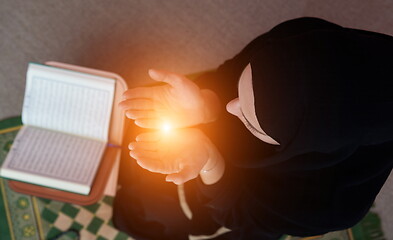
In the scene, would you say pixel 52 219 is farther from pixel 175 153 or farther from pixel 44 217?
pixel 175 153

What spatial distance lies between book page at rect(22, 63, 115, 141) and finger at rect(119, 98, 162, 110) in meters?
0.19

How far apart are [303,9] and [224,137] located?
39.5 inches

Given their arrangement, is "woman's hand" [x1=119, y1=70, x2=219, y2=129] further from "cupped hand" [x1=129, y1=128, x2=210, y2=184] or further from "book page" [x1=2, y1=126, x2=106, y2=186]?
"book page" [x1=2, y1=126, x2=106, y2=186]

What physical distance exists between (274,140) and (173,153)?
10.4 inches

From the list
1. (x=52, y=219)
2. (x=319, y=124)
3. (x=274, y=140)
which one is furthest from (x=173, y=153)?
(x=52, y=219)

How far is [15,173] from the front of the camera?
86cm

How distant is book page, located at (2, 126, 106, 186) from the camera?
876mm

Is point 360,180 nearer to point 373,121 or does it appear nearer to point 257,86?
point 373,121

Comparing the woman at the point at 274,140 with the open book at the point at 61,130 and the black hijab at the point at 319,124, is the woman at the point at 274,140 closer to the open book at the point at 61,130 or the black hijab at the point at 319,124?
the black hijab at the point at 319,124

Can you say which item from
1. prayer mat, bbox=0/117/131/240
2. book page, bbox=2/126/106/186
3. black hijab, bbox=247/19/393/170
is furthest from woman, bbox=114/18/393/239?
prayer mat, bbox=0/117/131/240

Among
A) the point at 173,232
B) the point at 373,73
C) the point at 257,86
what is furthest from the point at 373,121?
the point at 173,232

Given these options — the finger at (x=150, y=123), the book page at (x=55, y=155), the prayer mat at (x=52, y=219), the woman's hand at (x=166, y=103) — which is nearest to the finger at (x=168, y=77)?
the woman's hand at (x=166, y=103)

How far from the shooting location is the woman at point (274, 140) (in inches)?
17.7

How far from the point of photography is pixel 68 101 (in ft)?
2.97
